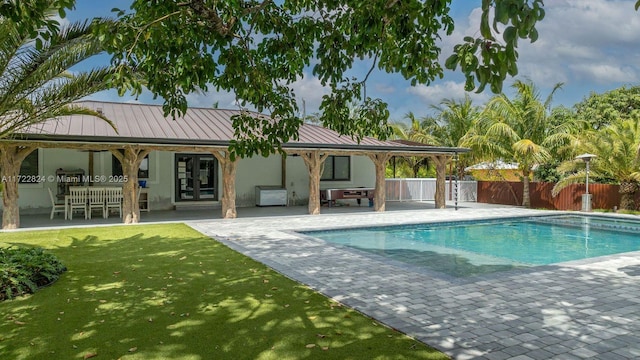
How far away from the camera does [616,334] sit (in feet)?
14.8

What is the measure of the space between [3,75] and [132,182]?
6616 millimetres

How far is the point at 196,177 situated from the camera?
18.7m

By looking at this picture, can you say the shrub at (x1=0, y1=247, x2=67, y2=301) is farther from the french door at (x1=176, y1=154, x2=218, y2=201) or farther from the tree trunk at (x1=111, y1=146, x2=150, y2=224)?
the french door at (x1=176, y1=154, x2=218, y2=201)

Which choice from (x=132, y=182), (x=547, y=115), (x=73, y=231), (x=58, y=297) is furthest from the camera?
(x=547, y=115)

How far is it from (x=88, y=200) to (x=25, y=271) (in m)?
8.63

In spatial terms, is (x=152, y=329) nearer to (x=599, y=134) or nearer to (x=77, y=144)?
(x=77, y=144)

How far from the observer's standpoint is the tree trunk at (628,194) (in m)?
17.6

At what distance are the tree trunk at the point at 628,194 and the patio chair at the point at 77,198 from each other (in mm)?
19960

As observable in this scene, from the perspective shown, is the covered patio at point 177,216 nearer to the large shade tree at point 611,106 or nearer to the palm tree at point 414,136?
the palm tree at point 414,136

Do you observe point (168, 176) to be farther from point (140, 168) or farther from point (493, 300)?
point (493, 300)

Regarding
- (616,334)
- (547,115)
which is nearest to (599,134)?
(547,115)

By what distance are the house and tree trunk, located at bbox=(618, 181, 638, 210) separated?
6515 millimetres

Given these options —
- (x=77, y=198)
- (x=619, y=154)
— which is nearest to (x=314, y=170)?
(x=77, y=198)

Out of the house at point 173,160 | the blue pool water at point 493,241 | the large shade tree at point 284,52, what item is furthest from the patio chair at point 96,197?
the large shade tree at point 284,52
